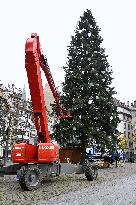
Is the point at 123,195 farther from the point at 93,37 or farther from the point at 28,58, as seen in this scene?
the point at 93,37

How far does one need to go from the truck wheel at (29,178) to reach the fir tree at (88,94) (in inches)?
776

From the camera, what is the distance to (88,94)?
39.5 metres

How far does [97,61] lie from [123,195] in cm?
2850

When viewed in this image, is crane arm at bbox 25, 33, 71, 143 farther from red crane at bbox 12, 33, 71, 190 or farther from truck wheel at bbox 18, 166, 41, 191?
truck wheel at bbox 18, 166, 41, 191

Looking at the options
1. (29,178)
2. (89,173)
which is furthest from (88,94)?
(29,178)

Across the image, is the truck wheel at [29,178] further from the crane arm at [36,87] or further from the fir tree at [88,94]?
the fir tree at [88,94]

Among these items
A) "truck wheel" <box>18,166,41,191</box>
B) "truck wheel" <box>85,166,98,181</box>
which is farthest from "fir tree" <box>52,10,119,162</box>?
"truck wheel" <box>18,166,41,191</box>

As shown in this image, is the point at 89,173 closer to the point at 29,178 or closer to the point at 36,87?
the point at 29,178

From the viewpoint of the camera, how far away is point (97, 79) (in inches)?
1587

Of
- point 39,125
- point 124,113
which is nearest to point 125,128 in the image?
point 124,113

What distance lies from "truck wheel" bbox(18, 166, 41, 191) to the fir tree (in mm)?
19701

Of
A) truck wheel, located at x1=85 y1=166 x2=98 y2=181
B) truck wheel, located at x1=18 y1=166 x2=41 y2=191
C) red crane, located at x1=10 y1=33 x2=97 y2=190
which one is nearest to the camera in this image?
truck wheel, located at x1=18 y1=166 x2=41 y2=191

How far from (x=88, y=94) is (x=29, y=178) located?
75.6 feet

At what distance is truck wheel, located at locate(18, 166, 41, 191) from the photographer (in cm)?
1675
